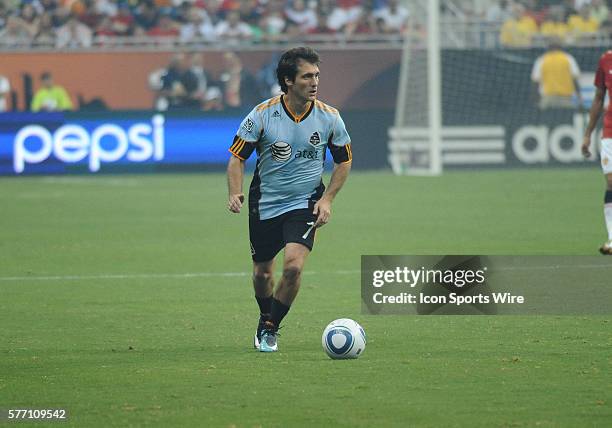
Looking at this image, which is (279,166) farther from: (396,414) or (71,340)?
(396,414)

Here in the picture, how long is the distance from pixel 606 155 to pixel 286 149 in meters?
5.85

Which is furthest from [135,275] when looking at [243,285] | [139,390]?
[139,390]

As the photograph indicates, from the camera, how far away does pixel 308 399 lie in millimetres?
7043

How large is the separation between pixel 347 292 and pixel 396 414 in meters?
5.19

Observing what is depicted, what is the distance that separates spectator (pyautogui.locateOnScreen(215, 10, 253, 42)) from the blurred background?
0.45 meters

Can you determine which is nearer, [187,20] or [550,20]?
[550,20]

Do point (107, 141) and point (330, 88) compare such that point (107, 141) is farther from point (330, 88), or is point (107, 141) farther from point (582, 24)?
point (582, 24)

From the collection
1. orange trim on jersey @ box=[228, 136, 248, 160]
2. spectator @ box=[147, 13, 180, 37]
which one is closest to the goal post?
spectator @ box=[147, 13, 180, 37]

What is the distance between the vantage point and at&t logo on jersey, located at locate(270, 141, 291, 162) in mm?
8781

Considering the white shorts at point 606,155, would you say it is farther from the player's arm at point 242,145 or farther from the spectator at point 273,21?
the spectator at point 273,21

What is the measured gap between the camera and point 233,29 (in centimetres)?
2998

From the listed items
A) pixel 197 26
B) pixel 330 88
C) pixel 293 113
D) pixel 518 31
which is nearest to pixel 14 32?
pixel 197 26

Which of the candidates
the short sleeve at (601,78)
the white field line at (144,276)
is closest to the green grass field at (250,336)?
the white field line at (144,276)

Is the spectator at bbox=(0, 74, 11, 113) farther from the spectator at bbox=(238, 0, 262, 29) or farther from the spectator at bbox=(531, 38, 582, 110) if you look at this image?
the spectator at bbox=(531, 38, 582, 110)
